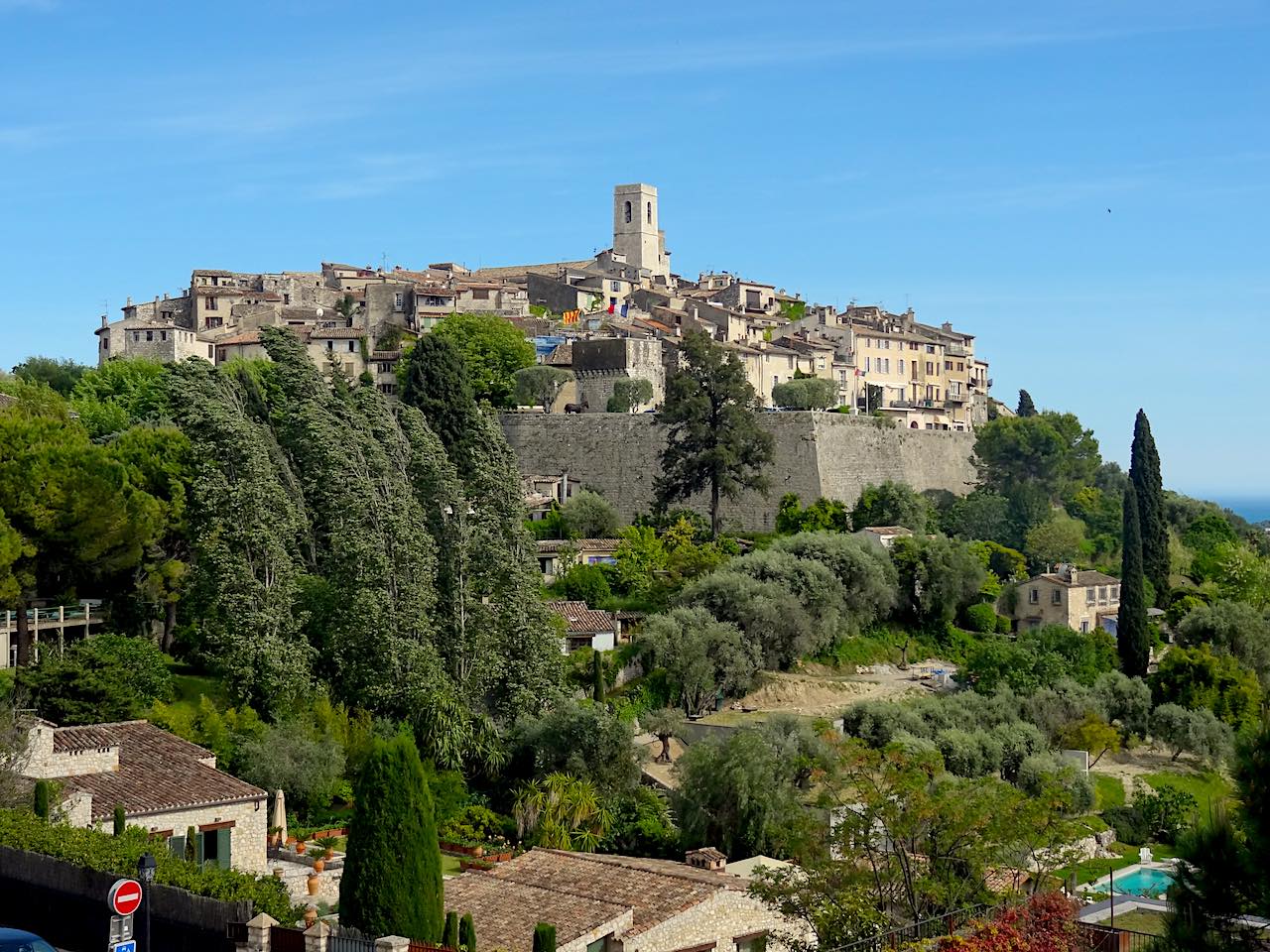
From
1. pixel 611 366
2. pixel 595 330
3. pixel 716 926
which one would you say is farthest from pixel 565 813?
pixel 595 330

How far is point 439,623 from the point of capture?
3491cm

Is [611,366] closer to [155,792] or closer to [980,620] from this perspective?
[980,620]

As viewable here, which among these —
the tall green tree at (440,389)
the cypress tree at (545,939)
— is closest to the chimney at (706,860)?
the cypress tree at (545,939)

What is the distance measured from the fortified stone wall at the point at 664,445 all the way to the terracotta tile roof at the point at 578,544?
8.44m

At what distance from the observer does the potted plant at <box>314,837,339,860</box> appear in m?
26.4

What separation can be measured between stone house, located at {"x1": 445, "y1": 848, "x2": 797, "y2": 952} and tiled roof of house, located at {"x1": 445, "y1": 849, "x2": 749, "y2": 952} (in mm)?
A: 13

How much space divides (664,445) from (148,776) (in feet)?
123

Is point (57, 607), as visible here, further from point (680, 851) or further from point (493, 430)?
point (680, 851)

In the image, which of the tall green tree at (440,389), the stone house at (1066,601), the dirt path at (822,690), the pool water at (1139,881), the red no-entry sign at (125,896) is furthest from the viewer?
the stone house at (1066,601)

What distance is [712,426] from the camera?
52156 millimetres

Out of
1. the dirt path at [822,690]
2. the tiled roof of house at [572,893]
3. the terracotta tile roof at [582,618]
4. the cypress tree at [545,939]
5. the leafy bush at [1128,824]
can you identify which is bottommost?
the leafy bush at [1128,824]

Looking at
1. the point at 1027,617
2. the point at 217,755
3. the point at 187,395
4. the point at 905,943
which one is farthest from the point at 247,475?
the point at 1027,617

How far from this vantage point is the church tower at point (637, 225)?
381 ft

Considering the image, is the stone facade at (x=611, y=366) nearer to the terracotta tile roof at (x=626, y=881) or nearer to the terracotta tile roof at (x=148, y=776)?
the terracotta tile roof at (x=148, y=776)
